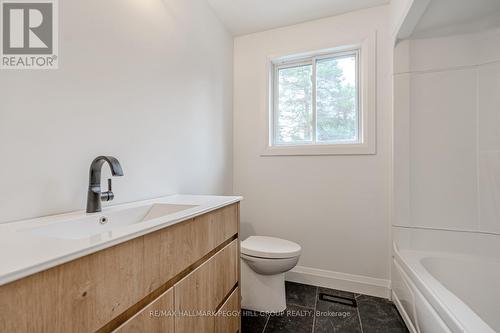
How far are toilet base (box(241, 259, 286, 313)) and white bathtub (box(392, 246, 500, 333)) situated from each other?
811 millimetres

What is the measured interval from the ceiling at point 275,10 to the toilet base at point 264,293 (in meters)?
2.14

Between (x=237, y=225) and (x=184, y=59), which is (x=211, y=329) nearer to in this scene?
(x=237, y=225)

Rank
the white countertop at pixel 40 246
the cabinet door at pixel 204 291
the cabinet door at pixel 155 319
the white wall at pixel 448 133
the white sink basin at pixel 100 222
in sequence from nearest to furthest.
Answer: the white countertop at pixel 40 246
the cabinet door at pixel 155 319
the white sink basin at pixel 100 222
the cabinet door at pixel 204 291
the white wall at pixel 448 133

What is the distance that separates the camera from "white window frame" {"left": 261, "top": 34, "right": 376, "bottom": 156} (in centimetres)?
200

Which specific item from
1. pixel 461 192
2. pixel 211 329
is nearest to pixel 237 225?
pixel 211 329

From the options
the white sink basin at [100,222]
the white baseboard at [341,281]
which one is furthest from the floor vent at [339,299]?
the white sink basin at [100,222]

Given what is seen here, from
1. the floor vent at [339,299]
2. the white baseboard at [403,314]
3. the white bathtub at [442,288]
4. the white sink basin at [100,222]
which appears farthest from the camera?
the floor vent at [339,299]

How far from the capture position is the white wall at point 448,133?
5.32 ft

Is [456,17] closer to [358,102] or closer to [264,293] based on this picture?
[358,102]

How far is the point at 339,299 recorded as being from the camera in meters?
1.91

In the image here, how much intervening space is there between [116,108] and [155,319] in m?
0.96

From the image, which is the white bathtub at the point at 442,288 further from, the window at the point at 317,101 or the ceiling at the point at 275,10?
the ceiling at the point at 275,10

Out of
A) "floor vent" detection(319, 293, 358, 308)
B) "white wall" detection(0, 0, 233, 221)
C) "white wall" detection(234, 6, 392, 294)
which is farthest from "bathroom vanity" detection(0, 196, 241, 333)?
"white wall" detection(234, 6, 392, 294)

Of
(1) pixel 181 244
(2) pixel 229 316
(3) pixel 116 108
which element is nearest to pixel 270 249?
(2) pixel 229 316
